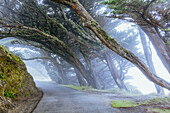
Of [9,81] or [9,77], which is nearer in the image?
[9,81]

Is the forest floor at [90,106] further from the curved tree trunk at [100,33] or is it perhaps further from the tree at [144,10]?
the tree at [144,10]

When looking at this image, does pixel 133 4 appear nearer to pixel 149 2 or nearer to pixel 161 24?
pixel 149 2

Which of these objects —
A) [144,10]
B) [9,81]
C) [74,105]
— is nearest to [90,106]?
[74,105]

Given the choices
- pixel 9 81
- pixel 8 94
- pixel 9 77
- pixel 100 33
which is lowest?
pixel 8 94

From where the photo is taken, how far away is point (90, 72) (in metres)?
13.3

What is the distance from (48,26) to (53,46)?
1.80 m

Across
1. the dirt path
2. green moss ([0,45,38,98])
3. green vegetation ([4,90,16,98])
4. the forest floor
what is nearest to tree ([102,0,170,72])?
the forest floor

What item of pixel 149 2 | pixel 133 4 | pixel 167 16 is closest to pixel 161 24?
pixel 167 16

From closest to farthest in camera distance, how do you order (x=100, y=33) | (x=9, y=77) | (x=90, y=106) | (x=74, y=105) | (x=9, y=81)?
(x=9, y=81) → (x=9, y=77) → (x=90, y=106) → (x=74, y=105) → (x=100, y=33)

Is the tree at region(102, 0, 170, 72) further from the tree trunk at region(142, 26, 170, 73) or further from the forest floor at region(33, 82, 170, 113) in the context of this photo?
the forest floor at region(33, 82, 170, 113)

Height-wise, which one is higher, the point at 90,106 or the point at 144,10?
the point at 144,10

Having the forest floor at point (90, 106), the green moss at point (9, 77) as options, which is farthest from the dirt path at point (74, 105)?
the green moss at point (9, 77)

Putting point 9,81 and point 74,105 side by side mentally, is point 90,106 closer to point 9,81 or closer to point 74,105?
point 74,105

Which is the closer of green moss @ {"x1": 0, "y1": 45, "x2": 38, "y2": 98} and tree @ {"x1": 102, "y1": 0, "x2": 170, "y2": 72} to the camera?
green moss @ {"x1": 0, "y1": 45, "x2": 38, "y2": 98}
